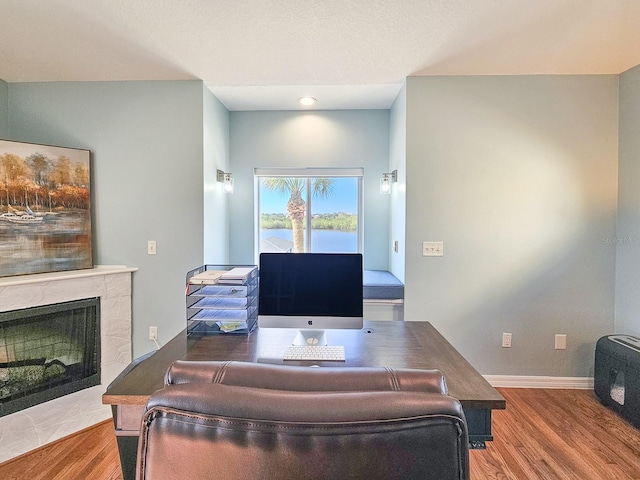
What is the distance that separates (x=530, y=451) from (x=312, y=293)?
1.65m

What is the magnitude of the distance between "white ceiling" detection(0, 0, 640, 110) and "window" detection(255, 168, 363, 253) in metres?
1.08

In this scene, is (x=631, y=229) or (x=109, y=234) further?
(x=109, y=234)

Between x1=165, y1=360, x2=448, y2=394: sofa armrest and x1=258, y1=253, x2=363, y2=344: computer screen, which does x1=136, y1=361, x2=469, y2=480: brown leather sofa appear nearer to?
x1=165, y1=360, x2=448, y2=394: sofa armrest

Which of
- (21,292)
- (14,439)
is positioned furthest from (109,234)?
(14,439)

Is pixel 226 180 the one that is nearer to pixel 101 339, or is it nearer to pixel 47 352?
pixel 101 339

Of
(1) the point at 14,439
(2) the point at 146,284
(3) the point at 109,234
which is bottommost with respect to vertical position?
(1) the point at 14,439

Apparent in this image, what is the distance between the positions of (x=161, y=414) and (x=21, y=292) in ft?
7.43

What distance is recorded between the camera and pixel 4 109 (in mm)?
2752

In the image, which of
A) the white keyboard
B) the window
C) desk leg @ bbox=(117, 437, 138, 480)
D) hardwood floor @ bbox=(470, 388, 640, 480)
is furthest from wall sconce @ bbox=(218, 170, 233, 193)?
hardwood floor @ bbox=(470, 388, 640, 480)

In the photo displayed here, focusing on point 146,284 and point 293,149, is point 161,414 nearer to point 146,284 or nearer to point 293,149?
point 146,284

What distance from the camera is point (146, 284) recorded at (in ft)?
9.15

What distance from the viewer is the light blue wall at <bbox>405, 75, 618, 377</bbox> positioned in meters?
2.64

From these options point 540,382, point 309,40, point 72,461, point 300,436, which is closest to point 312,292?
point 300,436

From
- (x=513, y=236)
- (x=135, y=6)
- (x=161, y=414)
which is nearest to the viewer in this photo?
(x=161, y=414)
